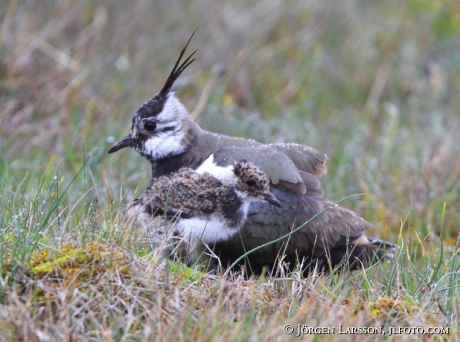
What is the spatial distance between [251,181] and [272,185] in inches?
12.5

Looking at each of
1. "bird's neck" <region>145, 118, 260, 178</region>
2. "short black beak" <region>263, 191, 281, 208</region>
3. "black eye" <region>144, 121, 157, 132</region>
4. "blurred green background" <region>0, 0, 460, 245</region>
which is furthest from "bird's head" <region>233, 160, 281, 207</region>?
"blurred green background" <region>0, 0, 460, 245</region>

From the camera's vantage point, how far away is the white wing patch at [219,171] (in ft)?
13.6

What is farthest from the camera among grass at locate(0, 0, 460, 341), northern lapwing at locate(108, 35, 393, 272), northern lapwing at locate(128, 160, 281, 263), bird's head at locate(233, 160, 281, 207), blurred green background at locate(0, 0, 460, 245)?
blurred green background at locate(0, 0, 460, 245)

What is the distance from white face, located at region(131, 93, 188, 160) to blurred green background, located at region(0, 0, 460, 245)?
17.2 inches

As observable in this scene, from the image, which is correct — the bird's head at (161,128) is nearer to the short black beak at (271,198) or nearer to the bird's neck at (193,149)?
the bird's neck at (193,149)

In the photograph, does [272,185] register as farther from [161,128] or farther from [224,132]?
[224,132]

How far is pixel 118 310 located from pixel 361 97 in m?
6.51

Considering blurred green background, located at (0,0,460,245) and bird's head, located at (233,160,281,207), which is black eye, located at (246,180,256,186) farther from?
blurred green background, located at (0,0,460,245)

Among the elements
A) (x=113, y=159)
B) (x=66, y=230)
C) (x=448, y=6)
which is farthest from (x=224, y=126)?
(x=448, y=6)

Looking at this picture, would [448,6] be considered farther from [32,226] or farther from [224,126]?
[32,226]

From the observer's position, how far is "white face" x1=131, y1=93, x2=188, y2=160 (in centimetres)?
492

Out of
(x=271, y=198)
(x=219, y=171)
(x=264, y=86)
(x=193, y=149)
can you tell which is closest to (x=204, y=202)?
(x=219, y=171)

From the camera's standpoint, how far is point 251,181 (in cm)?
412

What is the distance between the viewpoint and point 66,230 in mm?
3445
